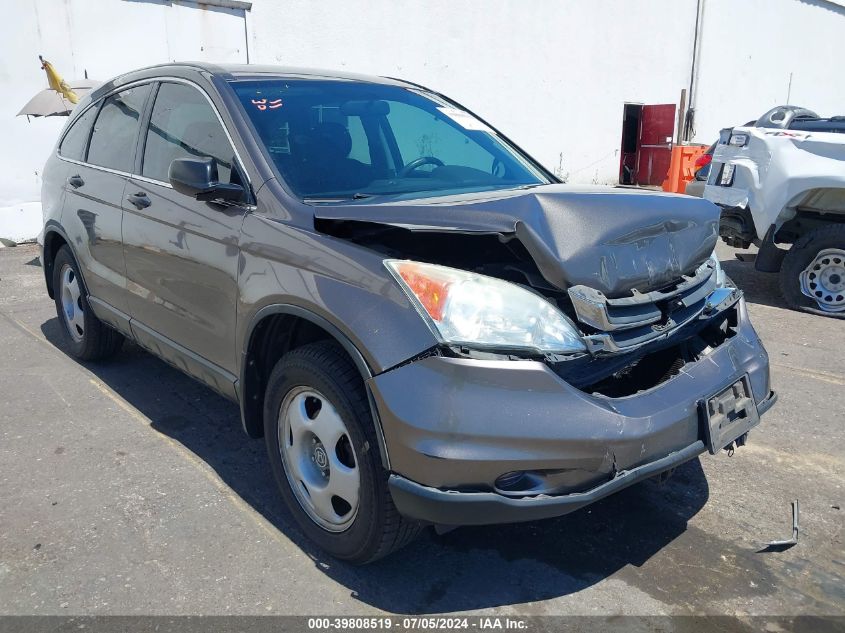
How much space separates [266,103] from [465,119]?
1.19 metres

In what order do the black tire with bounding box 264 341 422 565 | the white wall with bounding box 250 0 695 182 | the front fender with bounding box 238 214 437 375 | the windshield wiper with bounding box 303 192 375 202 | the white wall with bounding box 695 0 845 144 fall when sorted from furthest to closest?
the white wall with bounding box 695 0 845 144
the white wall with bounding box 250 0 695 182
the windshield wiper with bounding box 303 192 375 202
the black tire with bounding box 264 341 422 565
the front fender with bounding box 238 214 437 375

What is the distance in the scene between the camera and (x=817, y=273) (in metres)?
6.43

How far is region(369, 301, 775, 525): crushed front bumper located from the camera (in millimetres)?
2283

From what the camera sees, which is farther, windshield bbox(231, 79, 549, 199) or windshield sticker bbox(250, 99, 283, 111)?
windshield sticker bbox(250, 99, 283, 111)

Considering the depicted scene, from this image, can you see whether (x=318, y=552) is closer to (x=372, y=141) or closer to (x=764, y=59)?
(x=372, y=141)

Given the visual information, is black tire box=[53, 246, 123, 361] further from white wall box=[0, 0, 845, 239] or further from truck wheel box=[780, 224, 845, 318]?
truck wheel box=[780, 224, 845, 318]

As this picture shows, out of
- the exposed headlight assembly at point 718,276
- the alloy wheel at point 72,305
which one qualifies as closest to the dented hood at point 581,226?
the exposed headlight assembly at point 718,276

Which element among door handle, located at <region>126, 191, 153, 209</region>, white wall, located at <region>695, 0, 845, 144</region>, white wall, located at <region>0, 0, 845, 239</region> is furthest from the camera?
white wall, located at <region>695, 0, 845, 144</region>

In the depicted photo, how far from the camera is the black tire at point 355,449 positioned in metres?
2.49

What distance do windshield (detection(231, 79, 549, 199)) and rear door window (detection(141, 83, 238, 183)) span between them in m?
0.20

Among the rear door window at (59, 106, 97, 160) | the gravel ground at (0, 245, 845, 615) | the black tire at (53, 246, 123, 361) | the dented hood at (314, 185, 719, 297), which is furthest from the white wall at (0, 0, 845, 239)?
the dented hood at (314, 185, 719, 297)

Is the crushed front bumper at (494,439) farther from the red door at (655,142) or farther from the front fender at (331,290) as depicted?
the red door at (655,142)

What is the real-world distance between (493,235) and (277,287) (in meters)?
0.88

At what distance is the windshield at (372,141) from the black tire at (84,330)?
207 cm
